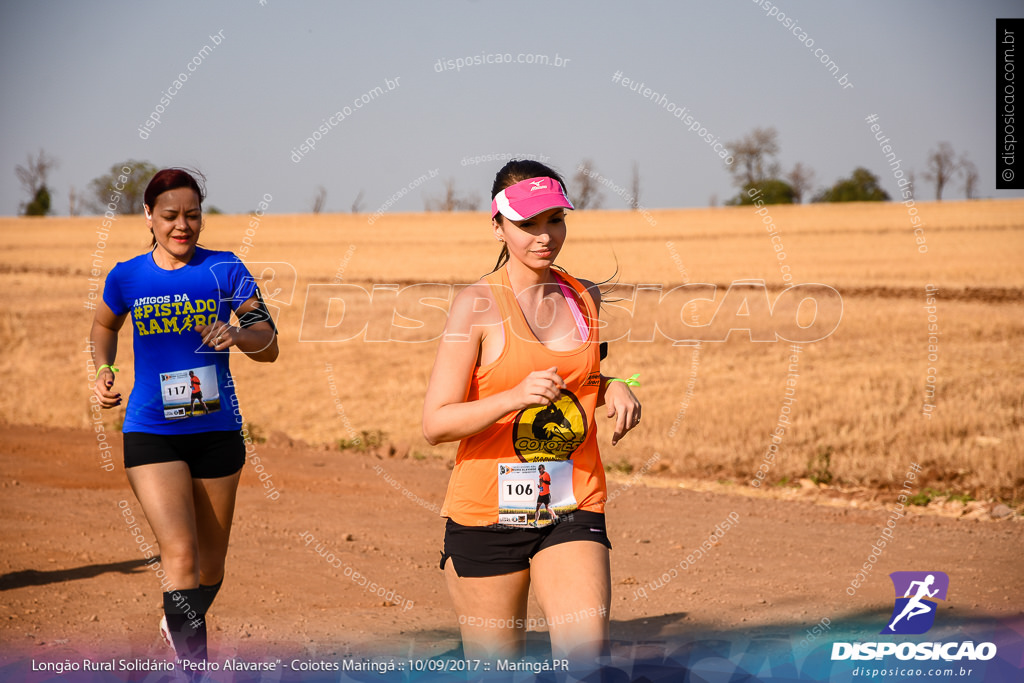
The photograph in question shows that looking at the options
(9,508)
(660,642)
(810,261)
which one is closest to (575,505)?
(660,642)

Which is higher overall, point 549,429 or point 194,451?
point 549,429

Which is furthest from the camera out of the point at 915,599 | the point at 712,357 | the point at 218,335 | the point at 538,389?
the point at 712,357

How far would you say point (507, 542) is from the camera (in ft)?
10.0

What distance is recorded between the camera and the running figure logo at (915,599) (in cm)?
513

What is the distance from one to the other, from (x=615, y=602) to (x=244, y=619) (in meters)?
2.30

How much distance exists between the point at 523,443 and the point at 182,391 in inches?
70.6

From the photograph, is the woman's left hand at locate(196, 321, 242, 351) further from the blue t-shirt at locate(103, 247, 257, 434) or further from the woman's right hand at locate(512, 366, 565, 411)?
the woman's right hand at locate(512, 366, 565, 411)

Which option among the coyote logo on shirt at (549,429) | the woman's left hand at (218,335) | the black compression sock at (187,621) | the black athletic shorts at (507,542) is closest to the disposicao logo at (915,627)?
the black athletic shorts at (507,542)

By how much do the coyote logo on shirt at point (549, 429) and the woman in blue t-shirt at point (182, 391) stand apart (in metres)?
1.63

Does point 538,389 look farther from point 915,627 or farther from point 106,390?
point 915,627

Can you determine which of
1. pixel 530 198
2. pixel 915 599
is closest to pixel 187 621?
pixel 530 198

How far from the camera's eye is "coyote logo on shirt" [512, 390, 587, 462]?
3.08m

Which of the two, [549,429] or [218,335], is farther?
[218,335]

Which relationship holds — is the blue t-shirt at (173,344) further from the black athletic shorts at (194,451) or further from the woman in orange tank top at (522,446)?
the woman in orange tank top at (522,446)
